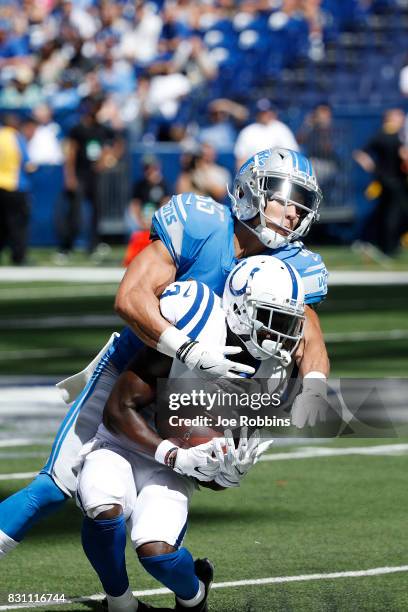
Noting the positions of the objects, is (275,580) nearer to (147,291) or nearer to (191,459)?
(191,459)

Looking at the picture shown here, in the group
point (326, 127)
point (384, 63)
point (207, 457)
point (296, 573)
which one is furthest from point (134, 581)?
point (384, 63)

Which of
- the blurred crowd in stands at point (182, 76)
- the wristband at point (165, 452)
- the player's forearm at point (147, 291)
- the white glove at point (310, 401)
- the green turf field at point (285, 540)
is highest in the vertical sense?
the player's forearm at point (147, 291)

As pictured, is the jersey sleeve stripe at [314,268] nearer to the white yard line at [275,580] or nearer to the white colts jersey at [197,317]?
the white colts jersey at [197,317]

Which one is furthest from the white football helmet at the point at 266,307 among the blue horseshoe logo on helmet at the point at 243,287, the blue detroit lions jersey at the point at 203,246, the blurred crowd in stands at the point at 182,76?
the blurred crowd in stands at the point at 182,76

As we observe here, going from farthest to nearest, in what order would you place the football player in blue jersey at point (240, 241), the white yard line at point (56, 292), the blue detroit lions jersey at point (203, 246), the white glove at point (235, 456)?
the white yard line at point (56, 292) → the blue detroit lions jersey at point (203, 246) → the football player in blue jersey at point (240, 241) → the white glove at point (235, 456)

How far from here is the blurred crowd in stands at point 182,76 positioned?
22125 millimetres

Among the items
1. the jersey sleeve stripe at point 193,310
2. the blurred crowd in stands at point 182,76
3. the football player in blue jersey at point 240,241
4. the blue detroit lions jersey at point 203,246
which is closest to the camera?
the jersey sleeve stripe at point 193,310

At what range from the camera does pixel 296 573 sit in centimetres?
593

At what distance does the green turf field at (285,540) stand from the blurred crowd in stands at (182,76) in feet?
42.7

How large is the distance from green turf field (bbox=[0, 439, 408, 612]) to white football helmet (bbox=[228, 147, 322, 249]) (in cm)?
140

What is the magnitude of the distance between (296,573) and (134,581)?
2.19ft

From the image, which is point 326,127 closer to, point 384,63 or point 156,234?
point 384,63

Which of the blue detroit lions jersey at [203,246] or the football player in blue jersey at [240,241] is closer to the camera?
the football player in blue jersey at [240,241]

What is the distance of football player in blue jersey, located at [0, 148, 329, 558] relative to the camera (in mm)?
5012
